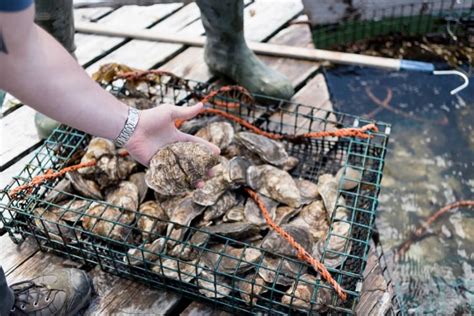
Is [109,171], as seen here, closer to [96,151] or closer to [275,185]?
[96,151]

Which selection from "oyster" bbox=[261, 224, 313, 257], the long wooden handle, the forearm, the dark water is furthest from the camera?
the long wooden handle

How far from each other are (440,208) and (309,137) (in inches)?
40.3

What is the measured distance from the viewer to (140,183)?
2.28 meters

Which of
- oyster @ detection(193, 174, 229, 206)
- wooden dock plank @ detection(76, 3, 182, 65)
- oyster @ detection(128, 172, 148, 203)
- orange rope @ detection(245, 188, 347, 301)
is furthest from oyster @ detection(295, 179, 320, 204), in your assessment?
wooden dock plank @ detection(76, 3, 182, 65)

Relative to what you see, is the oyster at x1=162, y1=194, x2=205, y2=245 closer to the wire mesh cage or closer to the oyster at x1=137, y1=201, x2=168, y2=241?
the oyster at x1=137, y1=201, x2=168, y2=241

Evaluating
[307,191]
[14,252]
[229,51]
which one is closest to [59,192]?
[14,252]

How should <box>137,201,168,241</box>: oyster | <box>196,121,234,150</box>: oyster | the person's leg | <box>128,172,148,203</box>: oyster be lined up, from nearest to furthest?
the person's leg
<box>137,201,168,241</box>: oyster
<box>128,172,148,203</box>: oyster
<box>196,121,234,150</box>: oyster

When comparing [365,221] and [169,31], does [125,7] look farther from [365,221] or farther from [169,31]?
[365,221]

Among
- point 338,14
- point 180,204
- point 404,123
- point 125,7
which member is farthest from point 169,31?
point 180,204

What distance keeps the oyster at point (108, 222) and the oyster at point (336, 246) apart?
73cm

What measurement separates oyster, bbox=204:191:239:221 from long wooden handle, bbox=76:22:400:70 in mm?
1520

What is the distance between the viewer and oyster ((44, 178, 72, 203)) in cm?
219

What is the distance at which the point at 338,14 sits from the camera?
154 inches

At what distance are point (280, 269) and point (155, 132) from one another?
686 mm
